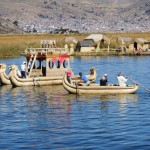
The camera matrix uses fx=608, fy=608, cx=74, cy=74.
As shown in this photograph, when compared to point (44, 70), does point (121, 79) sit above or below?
above

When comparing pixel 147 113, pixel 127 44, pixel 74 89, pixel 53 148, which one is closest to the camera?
pixel 53 148

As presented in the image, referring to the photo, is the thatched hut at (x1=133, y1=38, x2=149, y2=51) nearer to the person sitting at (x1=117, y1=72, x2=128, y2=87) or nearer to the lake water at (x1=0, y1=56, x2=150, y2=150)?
the lake water at (x1=0, y1=56, x2=150, y2=150)

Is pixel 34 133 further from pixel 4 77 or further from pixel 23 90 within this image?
pixel 4 77

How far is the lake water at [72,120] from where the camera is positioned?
24.6 metres

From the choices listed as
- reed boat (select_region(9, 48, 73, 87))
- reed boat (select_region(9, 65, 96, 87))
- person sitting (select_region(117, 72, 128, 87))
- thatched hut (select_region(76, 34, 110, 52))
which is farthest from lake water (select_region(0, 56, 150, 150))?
thatched hut (select_region(76, 34, 110, 52))

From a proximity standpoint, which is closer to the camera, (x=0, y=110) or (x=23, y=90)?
(x=0, y=110)

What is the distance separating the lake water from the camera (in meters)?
24.6

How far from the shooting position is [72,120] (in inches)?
1174

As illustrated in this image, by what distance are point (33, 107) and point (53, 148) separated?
36.8 ft

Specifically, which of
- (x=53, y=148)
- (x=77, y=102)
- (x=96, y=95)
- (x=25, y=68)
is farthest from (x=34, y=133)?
(x=25, y=68)

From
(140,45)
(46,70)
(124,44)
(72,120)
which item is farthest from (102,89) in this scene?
(124,44)

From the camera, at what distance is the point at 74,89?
38969 mm

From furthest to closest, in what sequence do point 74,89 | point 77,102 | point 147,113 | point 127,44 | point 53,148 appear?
point 127,44 → point 74,89 → point 77,102 → point 147,113 → point 53,148

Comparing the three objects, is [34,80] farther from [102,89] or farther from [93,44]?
[93,44]
